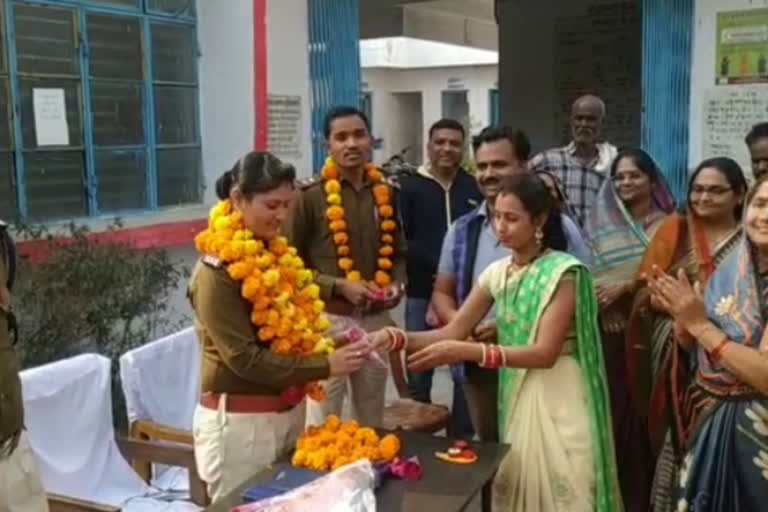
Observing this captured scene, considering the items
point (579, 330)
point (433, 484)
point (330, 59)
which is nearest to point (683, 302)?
point (579, 330)

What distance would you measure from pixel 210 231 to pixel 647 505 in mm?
1955

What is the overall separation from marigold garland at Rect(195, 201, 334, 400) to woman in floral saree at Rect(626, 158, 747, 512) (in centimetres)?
119

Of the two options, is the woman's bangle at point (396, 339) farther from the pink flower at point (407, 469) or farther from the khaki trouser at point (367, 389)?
the khaki trouser at point (367, 389)

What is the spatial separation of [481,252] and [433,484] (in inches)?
41.1

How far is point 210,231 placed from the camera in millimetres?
2445

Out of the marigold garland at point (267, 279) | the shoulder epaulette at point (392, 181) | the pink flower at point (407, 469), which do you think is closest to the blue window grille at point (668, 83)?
the shoulder epaulette at point (392, 181)

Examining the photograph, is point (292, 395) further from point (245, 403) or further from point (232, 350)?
point (232, 350)

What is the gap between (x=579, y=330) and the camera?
255 centimetres

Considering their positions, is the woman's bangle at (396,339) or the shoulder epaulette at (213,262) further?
the woman's bangle at (396,339)

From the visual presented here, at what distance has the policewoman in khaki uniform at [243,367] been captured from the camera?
7.62 feet

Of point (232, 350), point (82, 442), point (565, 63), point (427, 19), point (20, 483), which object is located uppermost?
point (427, 19)

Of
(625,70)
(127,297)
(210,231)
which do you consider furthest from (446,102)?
(210,231)

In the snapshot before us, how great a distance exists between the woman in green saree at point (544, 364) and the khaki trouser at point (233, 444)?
1.43ft

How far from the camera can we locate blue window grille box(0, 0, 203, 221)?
4023 millimetres
